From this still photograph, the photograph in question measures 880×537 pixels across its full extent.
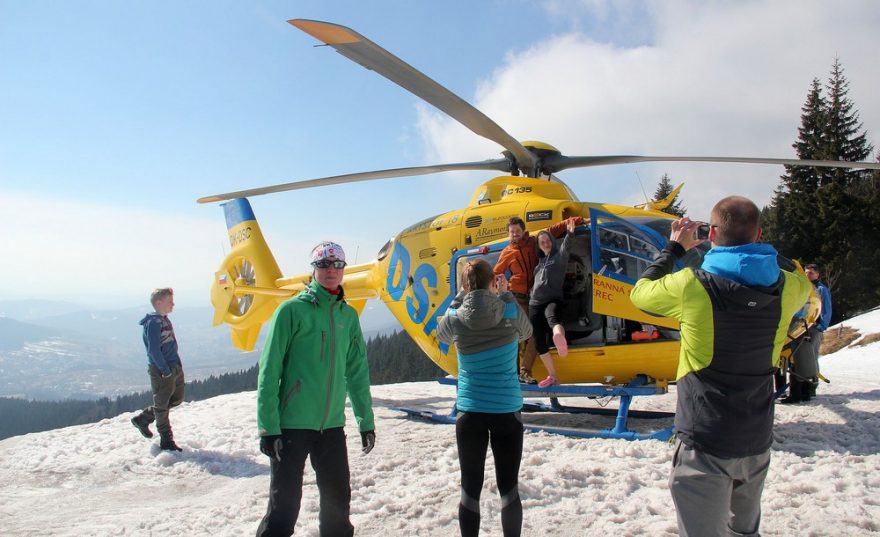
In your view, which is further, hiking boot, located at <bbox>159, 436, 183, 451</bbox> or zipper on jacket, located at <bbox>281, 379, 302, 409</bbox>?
hiking boot, located at <bbox>159, 436, 183, 451</bbox>

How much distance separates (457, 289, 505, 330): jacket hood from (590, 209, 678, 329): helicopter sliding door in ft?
9.61

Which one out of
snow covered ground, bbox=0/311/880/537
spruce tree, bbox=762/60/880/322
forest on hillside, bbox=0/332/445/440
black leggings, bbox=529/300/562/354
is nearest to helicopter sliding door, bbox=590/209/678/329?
black leggings, bbox=529/300/562/354

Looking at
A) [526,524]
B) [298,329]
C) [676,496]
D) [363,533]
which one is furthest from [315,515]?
[676,496]

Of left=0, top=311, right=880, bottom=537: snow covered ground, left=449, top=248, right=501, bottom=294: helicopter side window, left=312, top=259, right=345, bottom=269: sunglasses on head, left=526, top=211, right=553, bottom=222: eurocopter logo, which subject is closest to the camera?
left=312, top=259, right=345, bottom=269: sunglasses on head

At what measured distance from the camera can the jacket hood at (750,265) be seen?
2.27 meters

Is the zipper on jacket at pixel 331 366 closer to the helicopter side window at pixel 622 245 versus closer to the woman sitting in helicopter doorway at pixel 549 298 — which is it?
the woman sitting in helicopter doorway at pixel 549 298

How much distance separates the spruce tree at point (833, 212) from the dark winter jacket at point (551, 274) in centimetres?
2425

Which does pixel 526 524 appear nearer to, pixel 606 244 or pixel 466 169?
pixel 606 244

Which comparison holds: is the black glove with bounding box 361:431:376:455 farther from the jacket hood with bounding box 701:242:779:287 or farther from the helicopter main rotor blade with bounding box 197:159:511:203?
the helicopter main rotor blade with bounding box 197:159:511:203

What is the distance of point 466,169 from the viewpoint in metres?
7.96

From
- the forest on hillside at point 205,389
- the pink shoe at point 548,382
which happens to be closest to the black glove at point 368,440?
the pink shoe at point 548,382

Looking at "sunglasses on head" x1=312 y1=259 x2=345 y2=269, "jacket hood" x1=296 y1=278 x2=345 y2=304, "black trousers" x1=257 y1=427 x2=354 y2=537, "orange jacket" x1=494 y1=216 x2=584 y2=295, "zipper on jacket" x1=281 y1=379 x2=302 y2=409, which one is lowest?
"black trousers" x1=257 y1=427 x2=354 y2=537

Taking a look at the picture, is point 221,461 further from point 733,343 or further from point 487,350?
point 733,343

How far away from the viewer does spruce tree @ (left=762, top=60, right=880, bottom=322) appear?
86.4ft
